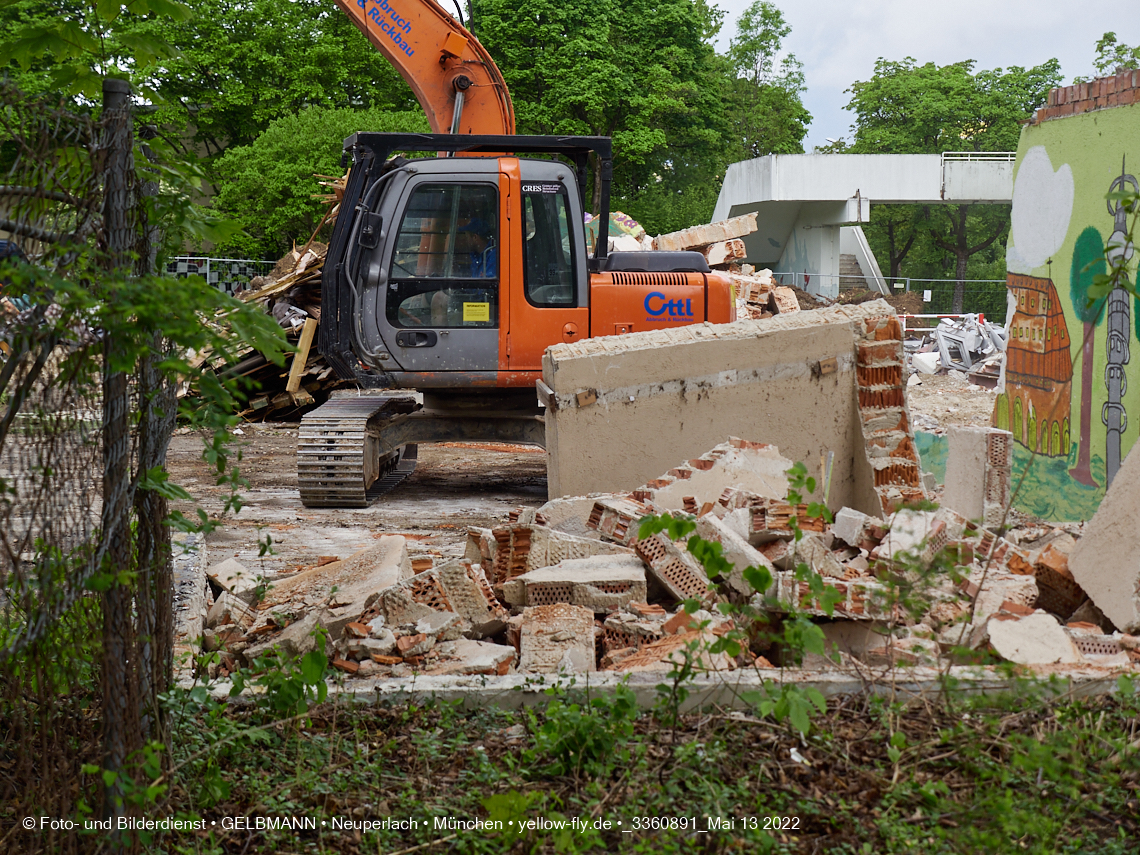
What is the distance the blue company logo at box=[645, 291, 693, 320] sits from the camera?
8.66m

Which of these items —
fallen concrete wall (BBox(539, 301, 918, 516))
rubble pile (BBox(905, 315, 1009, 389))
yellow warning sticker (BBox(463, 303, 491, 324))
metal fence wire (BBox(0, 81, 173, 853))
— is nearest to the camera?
metal fence wire (BBox(0, 81, 173, 853))

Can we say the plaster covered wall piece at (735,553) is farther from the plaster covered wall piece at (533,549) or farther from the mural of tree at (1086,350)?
the mural of tree at (1086,350)

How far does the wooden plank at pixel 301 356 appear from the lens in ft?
43.0

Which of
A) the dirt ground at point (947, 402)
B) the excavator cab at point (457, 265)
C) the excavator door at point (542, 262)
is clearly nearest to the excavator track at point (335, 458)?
the excavator cab at point (457, 265)

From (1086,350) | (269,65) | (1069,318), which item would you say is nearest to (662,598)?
(1086,350)

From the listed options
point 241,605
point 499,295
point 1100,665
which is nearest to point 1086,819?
point 1100,665

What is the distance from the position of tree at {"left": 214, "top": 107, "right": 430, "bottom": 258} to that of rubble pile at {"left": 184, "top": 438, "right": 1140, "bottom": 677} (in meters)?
19.5

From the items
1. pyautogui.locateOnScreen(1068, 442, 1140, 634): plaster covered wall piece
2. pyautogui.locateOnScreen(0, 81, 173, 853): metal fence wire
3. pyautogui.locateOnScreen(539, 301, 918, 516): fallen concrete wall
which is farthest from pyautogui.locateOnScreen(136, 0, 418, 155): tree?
pyautogui.locateOnScreen(0, 81, 173, 853): metal fence wire

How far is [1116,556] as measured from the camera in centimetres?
469

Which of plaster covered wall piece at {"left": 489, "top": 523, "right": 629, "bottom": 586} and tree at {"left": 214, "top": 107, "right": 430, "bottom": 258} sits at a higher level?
tree at {"left": 214, "top": 107, "right": 430, "bottom": 258}

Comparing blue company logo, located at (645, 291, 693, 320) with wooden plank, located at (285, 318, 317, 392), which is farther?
wooden plank, located at (285, 318, 317, 392)

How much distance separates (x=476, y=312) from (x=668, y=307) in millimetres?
1629

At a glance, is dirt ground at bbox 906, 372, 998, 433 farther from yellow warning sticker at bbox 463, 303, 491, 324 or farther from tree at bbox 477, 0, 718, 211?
tree at bbox 477, 0, 718, 211

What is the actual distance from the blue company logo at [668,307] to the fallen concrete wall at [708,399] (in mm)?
1784
